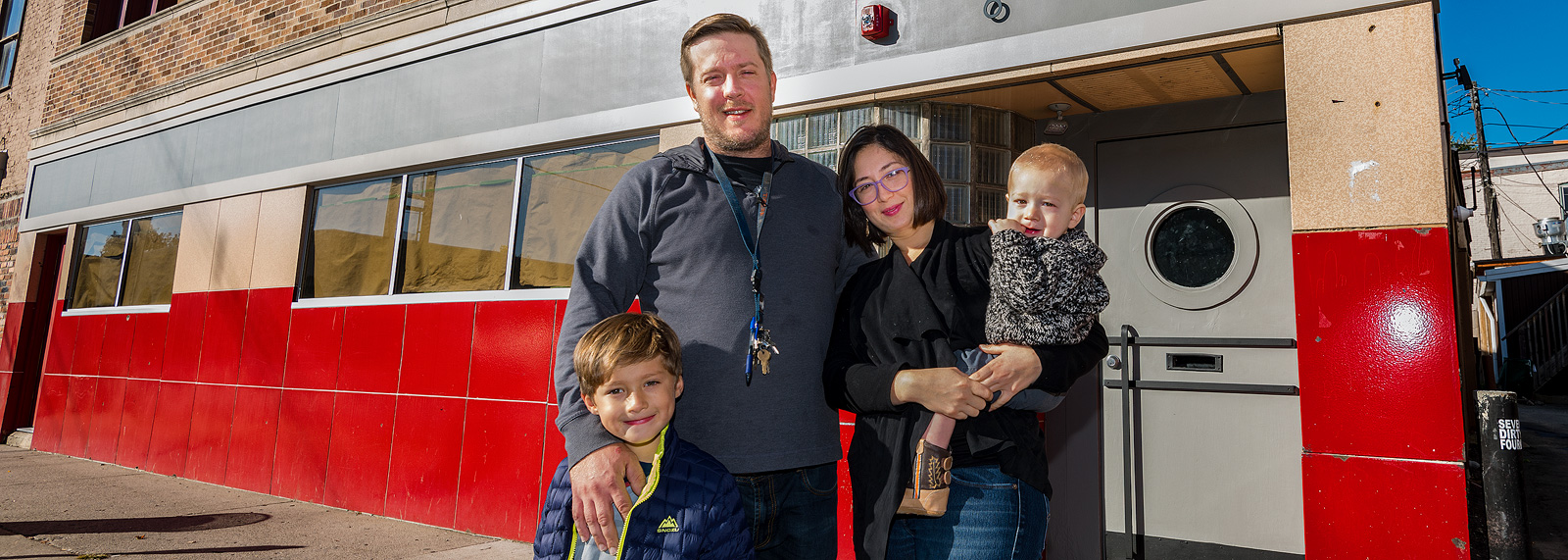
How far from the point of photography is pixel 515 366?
542 centimetres

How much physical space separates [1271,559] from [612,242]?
384cm

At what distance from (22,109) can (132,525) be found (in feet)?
28.7

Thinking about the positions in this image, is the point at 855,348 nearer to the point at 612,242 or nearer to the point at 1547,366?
the point at 612,242

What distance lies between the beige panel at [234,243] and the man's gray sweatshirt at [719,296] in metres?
6.77

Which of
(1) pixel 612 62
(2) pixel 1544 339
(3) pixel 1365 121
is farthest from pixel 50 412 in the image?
(2) pixel 1544 339

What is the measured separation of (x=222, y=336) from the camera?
7406mm

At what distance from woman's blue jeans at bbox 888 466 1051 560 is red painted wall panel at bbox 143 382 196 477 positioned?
832cm

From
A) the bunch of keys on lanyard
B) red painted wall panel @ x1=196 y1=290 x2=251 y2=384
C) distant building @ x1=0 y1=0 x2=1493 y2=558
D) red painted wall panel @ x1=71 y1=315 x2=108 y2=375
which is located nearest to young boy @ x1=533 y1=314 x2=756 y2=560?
the bunch of keys on lanyard

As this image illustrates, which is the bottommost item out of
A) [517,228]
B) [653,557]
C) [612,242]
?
[653,557]

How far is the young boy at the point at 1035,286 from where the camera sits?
5.52ft

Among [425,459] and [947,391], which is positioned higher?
[947,391]

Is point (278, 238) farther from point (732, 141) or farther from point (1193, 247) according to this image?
point (1193, 247)

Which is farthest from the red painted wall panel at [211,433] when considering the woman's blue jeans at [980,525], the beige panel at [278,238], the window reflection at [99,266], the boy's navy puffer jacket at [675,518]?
the woman's blue jeans at [980,525]

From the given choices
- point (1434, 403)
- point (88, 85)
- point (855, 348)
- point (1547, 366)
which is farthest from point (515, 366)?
point (1547, 366)
